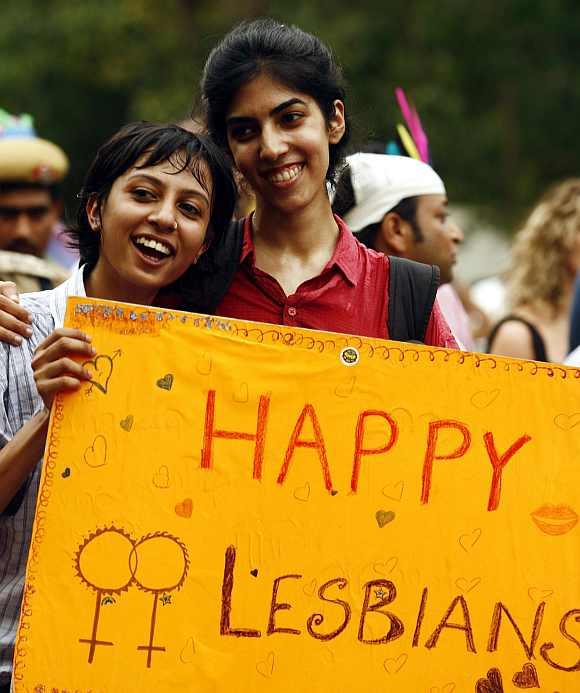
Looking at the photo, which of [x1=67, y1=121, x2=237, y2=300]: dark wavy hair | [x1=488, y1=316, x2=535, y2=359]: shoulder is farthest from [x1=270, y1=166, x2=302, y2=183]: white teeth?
[x1=488, y1=316, x2=535, y2=359]: shoulder

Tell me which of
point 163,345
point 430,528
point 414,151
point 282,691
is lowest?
point 282,691

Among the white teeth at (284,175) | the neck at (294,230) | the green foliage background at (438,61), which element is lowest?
the neck at (294,230)

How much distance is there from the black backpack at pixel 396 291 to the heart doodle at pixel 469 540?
532 mm

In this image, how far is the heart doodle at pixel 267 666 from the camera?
3.06 metres

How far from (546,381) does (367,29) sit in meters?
15.1

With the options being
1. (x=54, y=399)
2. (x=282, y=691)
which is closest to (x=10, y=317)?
(x=54, y=399)

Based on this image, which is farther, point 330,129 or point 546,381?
point 330,129

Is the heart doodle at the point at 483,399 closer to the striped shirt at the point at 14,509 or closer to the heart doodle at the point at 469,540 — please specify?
the heart doodle at the point at 469,540

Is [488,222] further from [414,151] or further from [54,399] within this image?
[54,399]

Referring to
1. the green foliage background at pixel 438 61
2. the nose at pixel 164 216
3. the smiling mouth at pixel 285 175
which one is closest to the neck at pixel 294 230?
the smiling mouth at pixel 285 175

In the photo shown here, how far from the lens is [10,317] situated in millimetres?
3080

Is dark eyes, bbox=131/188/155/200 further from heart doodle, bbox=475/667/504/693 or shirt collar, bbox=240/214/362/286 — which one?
heart doodle, bbox=475/667/504/693

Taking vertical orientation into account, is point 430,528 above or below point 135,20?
below

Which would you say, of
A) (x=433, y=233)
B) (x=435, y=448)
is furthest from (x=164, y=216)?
(x=433, y=233)
